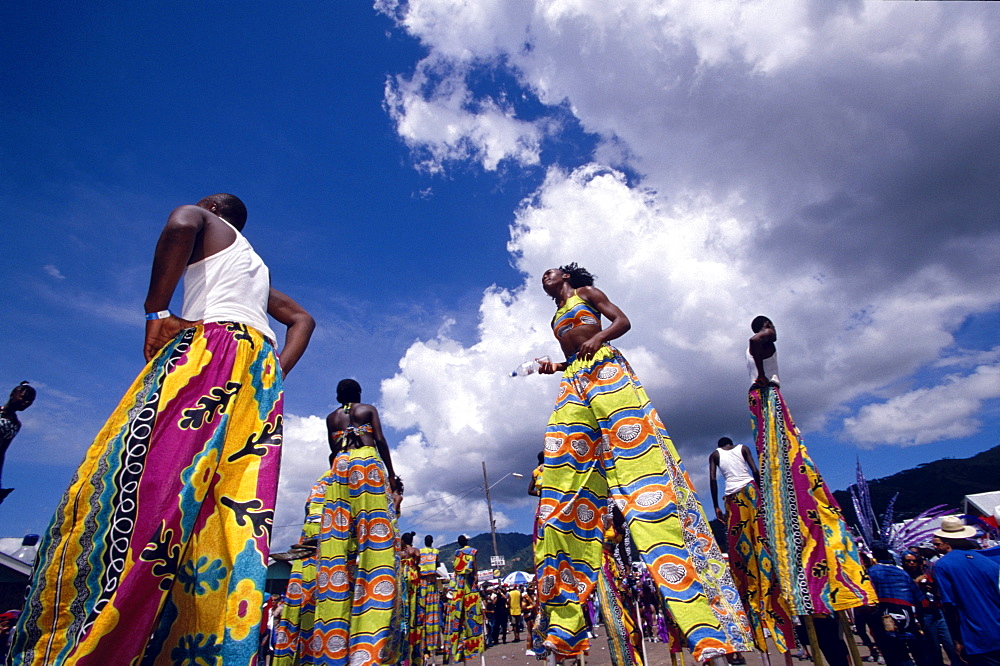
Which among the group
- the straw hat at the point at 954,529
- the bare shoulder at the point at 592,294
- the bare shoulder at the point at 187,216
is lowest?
the straw hat at the point at 954,529

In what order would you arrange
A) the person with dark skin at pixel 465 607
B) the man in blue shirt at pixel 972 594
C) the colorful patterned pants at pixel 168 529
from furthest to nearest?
the person with dark skin at pixel 465 607 → the man in blue shirt at pixel 972 594 → the colorful patterned pants at pixel 168 529

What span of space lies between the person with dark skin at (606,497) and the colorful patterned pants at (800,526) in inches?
65.3

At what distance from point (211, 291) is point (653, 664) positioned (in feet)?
23.8

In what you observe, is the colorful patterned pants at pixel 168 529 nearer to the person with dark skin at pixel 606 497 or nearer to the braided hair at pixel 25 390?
the person with dark skin at pixel 606 497

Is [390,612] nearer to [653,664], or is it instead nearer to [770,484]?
[770,484]

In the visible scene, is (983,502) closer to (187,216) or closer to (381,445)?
(381,445)

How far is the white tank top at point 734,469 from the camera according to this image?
18.8 ft

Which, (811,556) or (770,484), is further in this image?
(770,484)

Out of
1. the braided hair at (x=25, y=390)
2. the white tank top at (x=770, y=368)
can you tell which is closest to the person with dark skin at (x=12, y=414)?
the braided hair at (x=25, y=390)

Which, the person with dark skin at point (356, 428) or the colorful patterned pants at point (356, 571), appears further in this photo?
the person with dark skin at point (356, 428)

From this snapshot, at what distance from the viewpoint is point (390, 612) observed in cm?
417

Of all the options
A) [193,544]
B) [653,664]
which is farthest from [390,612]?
[653,664]

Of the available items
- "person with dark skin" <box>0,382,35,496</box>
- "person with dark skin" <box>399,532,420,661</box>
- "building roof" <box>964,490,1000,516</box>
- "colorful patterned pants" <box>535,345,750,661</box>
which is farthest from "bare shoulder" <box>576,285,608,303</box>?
"building roof" <box>964,490,1000,516</box>

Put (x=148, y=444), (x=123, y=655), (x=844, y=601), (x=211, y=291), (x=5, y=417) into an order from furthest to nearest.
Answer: (x=5, y=417) → (x=844, y=601) → (x=211, y=291) → (x=148, y=444) → (x=123, y=655)
